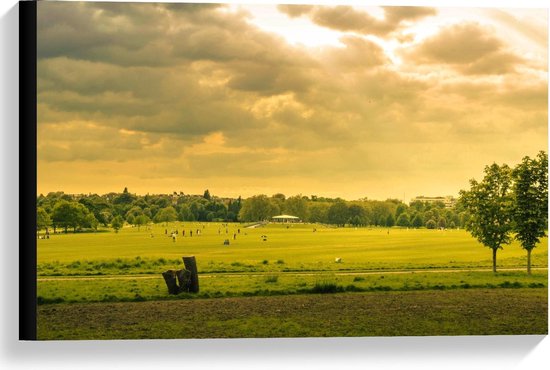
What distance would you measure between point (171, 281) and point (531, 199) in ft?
17.7

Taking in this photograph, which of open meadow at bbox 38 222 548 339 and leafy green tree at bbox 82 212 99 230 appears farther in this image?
leafy green tree at bbox 82 212 99 230

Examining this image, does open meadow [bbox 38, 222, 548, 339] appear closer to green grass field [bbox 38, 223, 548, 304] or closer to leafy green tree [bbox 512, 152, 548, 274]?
green grass field [bbox 38, 223, 548, 304]

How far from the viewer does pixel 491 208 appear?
10.7m

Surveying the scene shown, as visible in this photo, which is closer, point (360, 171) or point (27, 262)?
point (27, 262)

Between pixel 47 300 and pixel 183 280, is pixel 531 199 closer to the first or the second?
pixel 183 280

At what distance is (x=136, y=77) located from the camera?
9.92 m

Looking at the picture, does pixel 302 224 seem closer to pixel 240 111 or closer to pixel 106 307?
pixel 240 111

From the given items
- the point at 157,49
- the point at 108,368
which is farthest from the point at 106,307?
the point at 157,49

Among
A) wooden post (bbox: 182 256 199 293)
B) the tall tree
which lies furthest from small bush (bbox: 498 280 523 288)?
the tall tree

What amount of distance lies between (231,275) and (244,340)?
102 cm

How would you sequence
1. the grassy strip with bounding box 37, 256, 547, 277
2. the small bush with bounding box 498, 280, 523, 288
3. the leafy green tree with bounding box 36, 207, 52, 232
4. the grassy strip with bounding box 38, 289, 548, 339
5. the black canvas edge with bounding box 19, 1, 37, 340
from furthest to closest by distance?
the small bush with bounding box 498, 280, 523, 288 < the grassy strip with bounding box 37, 256, 547, 277 < the grassy strip with bounding box 38, 289, 548, 339 < the leafy green tree with bounding box 36, 207, 52, 232 < the black canvas edge with bounding box 19, 1, 37, 340

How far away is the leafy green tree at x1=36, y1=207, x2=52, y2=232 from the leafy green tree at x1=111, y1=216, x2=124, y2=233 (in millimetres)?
859

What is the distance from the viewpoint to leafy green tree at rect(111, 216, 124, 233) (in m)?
10.1

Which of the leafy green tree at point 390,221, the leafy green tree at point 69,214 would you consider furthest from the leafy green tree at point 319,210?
the leafy green tree at point 69,214
